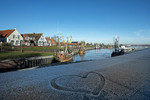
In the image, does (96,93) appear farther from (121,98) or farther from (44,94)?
(44,94)

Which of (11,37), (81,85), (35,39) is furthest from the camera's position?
(35,39)

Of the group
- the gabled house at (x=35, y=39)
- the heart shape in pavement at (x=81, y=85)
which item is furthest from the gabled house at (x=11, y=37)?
the heart shape in pavement at (x=81, y=85)

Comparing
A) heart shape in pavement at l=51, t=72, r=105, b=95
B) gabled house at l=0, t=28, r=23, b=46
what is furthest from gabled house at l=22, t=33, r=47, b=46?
heart shape in pavement at l=51, t=72, r=105, b=95

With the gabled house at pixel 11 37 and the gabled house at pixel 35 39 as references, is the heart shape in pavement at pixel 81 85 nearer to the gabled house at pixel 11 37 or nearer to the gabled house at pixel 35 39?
the gabled house at pixel 11 37

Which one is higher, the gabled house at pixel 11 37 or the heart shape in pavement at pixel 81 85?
the gabled house at pixel 11 37

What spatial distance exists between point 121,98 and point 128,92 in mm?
299

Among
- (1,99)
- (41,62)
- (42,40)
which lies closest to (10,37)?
(42,40)

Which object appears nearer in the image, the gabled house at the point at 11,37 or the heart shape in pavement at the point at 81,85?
the heart shape in pavement at the point at 81,85

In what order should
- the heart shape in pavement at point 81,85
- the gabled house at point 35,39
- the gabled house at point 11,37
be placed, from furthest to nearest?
the gabled house at point 35,39
the gabled house at point 11,37
the heart shape in pavement at point 81,85

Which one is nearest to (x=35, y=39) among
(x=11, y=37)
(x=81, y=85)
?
(x=11, y=37)

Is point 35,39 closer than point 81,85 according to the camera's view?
No

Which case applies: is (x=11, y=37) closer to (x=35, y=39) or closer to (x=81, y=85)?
(x=35, y=39)

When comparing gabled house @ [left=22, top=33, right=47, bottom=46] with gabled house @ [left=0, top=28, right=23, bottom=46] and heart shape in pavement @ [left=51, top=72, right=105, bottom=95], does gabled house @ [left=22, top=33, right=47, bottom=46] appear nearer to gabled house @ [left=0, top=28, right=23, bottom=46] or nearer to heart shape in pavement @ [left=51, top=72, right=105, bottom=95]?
gabled house @ [left=0, top=28, right=23, bottom=46]

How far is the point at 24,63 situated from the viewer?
39.5ft
